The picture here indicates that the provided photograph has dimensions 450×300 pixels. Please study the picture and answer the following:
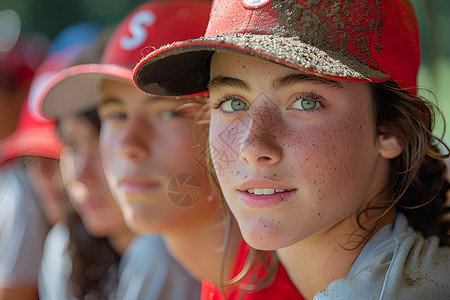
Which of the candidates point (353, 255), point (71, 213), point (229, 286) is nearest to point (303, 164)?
point (353, 255)

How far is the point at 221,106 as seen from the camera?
1199mm

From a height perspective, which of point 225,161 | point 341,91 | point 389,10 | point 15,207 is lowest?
point 15,207

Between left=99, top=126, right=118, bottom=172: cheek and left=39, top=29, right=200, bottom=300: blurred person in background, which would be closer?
left=99, top=126, right=118, bottom=172: cheek

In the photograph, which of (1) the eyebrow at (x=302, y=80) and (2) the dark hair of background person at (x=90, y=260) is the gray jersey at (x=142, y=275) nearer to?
(2) the dark hair of background person at (x=90, y=260)

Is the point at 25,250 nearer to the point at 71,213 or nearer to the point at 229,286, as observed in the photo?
the point at 71,213

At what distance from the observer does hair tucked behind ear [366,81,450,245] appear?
1154 mm

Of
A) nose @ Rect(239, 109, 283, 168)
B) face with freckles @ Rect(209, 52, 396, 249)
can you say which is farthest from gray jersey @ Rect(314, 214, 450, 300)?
nose @ Rect(239, 109, 283, 168)

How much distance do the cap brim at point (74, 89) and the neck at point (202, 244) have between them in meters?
0.55

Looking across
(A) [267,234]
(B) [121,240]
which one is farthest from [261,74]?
(B) [121,240]

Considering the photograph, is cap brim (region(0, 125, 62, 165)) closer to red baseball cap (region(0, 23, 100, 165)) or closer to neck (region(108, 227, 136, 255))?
red baseball cap (region(0, 23, 100, 165))

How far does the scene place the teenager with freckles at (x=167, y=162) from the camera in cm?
151

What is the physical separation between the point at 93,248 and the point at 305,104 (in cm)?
171

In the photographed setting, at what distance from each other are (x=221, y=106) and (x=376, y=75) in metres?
0.35

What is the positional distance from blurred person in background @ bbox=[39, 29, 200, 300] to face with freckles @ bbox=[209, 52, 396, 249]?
2.99ft
